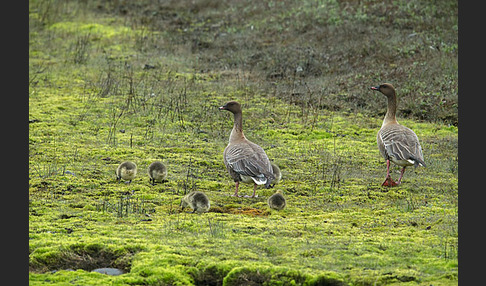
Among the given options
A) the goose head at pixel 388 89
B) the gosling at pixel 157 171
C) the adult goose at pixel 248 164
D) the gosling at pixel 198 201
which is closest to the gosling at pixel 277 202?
the adult goose at pixel 248 164

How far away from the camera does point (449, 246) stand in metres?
8.48

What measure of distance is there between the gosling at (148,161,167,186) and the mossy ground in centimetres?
20

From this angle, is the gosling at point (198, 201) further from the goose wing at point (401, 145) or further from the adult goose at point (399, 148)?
the goose wing at point (401, 145)

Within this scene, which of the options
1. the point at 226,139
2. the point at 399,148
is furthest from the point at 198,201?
the point at 226,139

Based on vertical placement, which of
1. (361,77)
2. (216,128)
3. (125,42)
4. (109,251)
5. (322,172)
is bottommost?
(109,251)

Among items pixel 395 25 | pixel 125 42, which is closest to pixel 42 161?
pixel 125 42

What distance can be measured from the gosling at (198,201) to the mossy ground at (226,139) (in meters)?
0.19

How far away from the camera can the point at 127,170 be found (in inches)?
464

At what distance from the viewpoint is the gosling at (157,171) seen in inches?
465

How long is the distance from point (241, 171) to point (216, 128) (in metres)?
5.39

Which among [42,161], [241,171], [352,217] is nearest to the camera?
[352,217]

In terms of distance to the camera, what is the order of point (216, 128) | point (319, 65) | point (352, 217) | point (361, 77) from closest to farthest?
point (352, 217) → point (216, 128) → point (361, 77) → point (319, 65)

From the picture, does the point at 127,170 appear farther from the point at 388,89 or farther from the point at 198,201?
the point at 388,89

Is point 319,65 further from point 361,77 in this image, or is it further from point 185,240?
point 185,240
